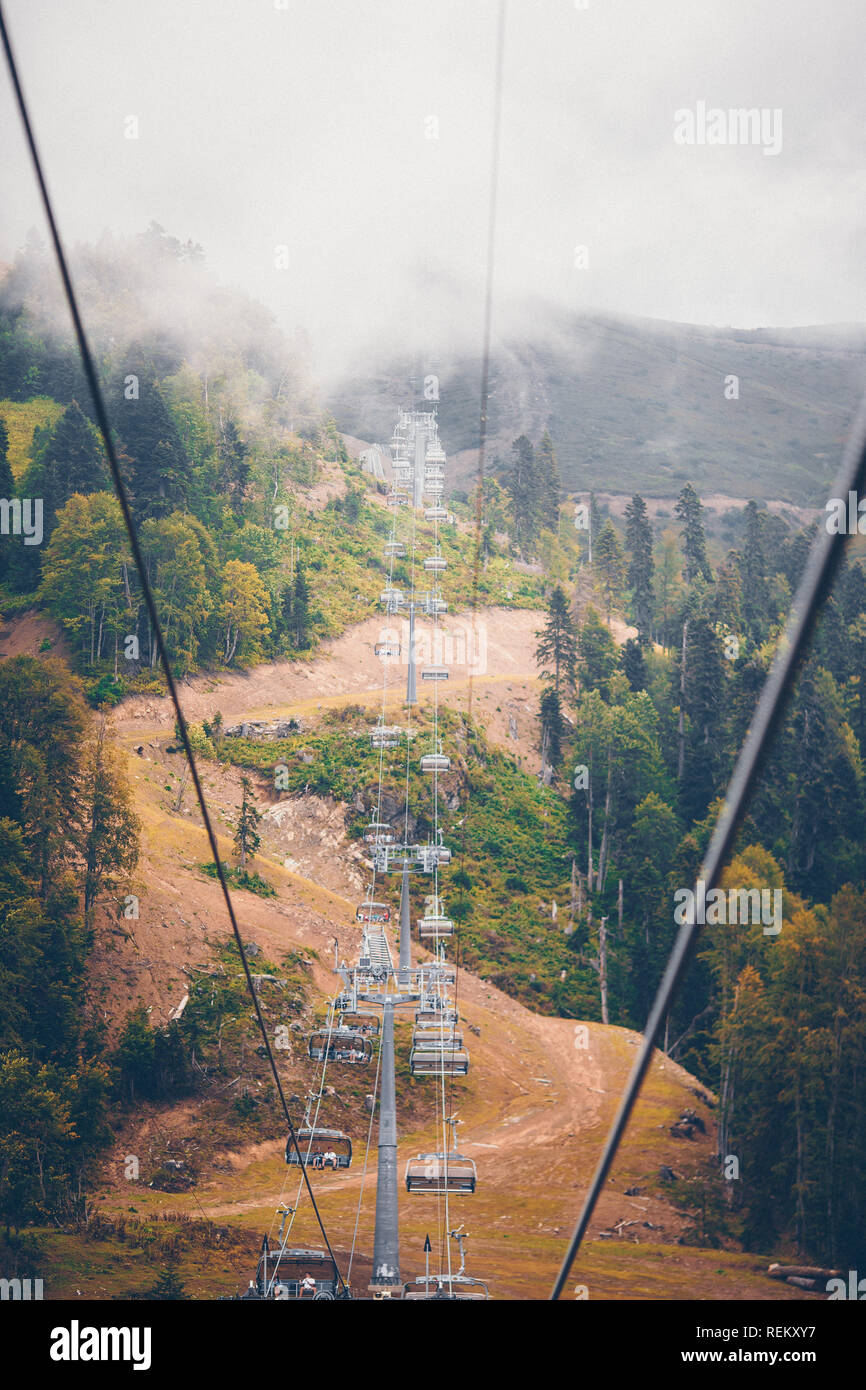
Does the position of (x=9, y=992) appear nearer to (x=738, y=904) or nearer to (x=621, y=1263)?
(x=621, y=1263)

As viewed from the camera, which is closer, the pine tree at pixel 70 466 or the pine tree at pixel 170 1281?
the pine tree at pixel 170 1281

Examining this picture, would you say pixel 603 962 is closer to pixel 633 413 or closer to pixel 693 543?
pixel 693 543

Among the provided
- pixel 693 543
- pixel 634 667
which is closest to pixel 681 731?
pixel 634 667

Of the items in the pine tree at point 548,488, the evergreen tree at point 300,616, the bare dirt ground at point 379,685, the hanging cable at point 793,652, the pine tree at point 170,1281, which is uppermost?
the pine tree at point 548,488

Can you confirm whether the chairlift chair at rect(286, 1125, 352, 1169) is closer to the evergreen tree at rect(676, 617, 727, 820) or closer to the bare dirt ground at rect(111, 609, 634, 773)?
the bare dirt ground at rect(111, 609, 634, 773)

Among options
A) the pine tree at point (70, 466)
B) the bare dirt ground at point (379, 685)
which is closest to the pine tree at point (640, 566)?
the bare dirt ground at point (379, 685)

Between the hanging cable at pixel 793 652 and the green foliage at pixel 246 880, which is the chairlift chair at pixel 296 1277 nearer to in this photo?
the green foliage at pixel 246 880

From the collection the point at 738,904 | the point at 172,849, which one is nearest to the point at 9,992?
the point at 172,849
